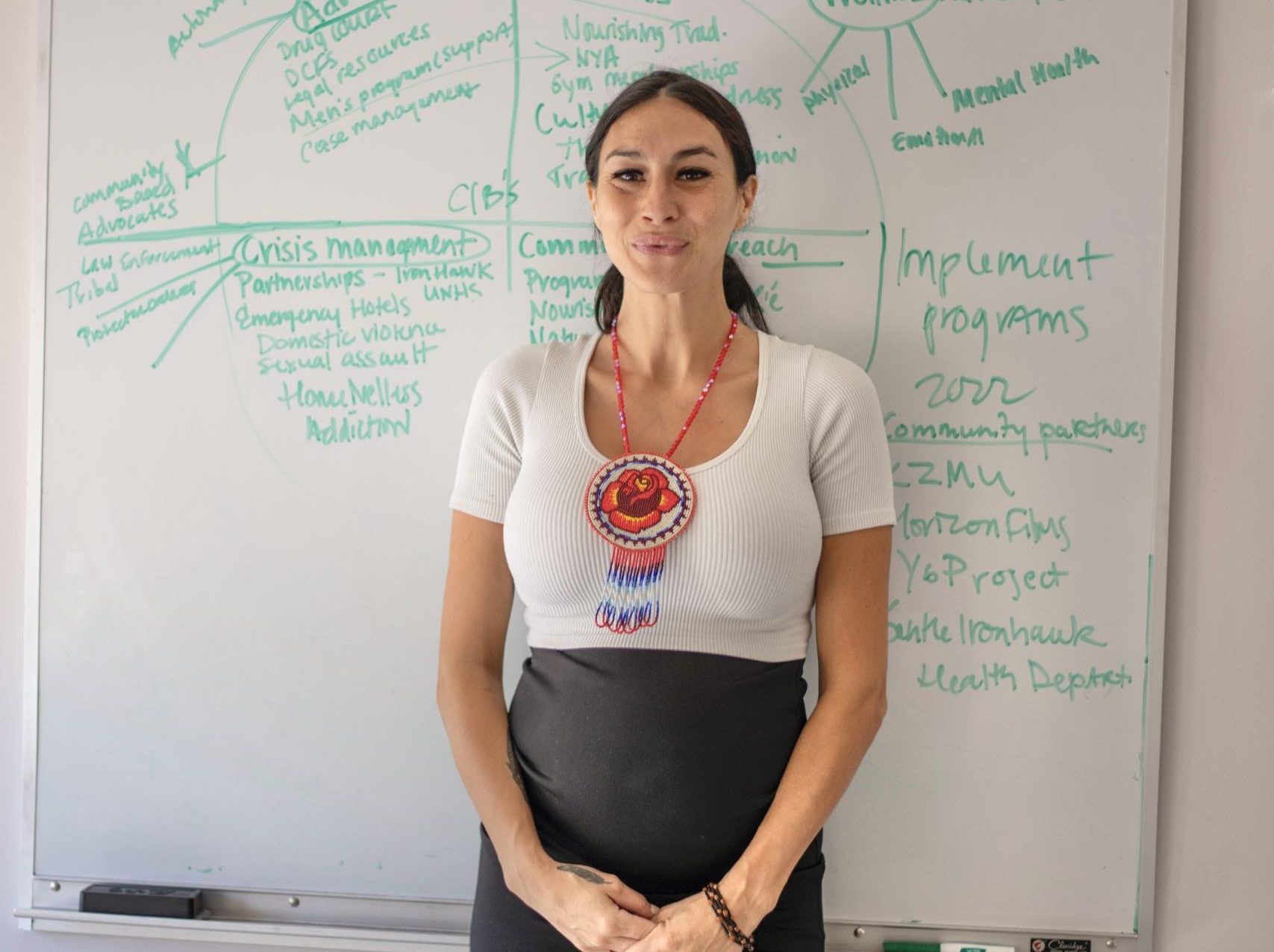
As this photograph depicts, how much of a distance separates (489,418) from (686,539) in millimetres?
319

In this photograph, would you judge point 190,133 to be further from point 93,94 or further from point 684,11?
point 684,11

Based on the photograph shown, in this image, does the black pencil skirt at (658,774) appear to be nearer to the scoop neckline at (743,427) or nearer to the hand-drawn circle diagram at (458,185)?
the scoop neckline at (743,427)

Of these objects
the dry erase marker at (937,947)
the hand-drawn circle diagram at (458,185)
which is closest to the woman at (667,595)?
the hand-drawn circle diagram at (458,185)

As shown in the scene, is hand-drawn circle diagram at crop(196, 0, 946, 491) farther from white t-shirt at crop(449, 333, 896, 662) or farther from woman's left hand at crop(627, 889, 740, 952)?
woman's left hand at crop(627, 889, 740, 952)

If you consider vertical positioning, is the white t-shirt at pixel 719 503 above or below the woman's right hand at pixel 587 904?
above

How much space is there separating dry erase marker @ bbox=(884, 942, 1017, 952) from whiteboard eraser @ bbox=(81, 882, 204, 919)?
3.56ft

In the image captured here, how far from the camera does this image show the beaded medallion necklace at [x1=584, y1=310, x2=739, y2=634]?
1207mm

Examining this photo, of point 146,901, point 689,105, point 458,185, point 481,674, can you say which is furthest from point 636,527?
point 146,901

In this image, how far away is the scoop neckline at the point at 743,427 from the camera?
1.24m

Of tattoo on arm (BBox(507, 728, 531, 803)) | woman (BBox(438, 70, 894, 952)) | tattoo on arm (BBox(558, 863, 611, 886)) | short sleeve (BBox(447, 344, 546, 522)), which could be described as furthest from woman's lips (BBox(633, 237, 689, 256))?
tattoo on arm (BBox(558, 863, 611, 886))

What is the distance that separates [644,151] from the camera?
50.8 inches

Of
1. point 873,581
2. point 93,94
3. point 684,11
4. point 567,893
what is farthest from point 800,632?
point 93,94

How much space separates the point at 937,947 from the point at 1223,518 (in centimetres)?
77

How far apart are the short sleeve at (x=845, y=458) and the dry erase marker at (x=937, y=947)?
698 mm
